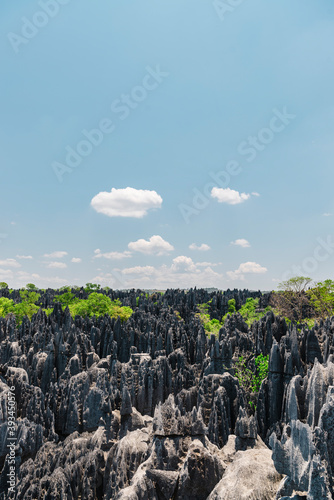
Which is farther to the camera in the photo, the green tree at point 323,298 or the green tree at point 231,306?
the green tree at point 231,306

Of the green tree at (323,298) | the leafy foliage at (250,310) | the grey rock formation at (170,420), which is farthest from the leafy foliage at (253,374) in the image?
the leafy foliage at (250,310)

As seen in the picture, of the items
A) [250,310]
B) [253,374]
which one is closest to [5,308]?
[250,310]

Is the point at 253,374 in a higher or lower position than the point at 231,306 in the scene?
lower

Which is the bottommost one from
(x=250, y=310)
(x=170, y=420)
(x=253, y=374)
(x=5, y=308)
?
(x=253, y=374)

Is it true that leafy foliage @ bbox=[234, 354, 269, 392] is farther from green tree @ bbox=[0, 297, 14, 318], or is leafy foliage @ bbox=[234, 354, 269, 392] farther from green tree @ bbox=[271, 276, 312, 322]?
green tree @ bbox=[0, 297, 14, 318]

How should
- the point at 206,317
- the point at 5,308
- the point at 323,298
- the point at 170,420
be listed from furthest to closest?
the point at 206,317, the point at 5,308, the point at 323,298, the point at 170,420

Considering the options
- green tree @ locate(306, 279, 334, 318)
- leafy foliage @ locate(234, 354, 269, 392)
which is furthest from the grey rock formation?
green tree @ locate(306, 279, 334, 318)

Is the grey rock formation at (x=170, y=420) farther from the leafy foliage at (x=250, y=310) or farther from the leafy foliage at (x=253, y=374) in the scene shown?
the leafy foliage at (x=250, y=310)

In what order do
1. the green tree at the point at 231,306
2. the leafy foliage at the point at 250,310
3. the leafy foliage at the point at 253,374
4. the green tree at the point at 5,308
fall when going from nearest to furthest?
the leafy foliage at the point at 253,374 → the green tree at the point at 5,308 → the leafy foliage at the point at 250,310 → the green tree at the point at 231,306

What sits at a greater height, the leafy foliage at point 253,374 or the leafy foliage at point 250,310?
the leafy foliage at point 250,310

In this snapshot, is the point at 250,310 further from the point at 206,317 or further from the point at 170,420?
the point at 170,420

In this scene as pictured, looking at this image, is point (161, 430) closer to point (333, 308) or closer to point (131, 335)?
point (131, 335)
